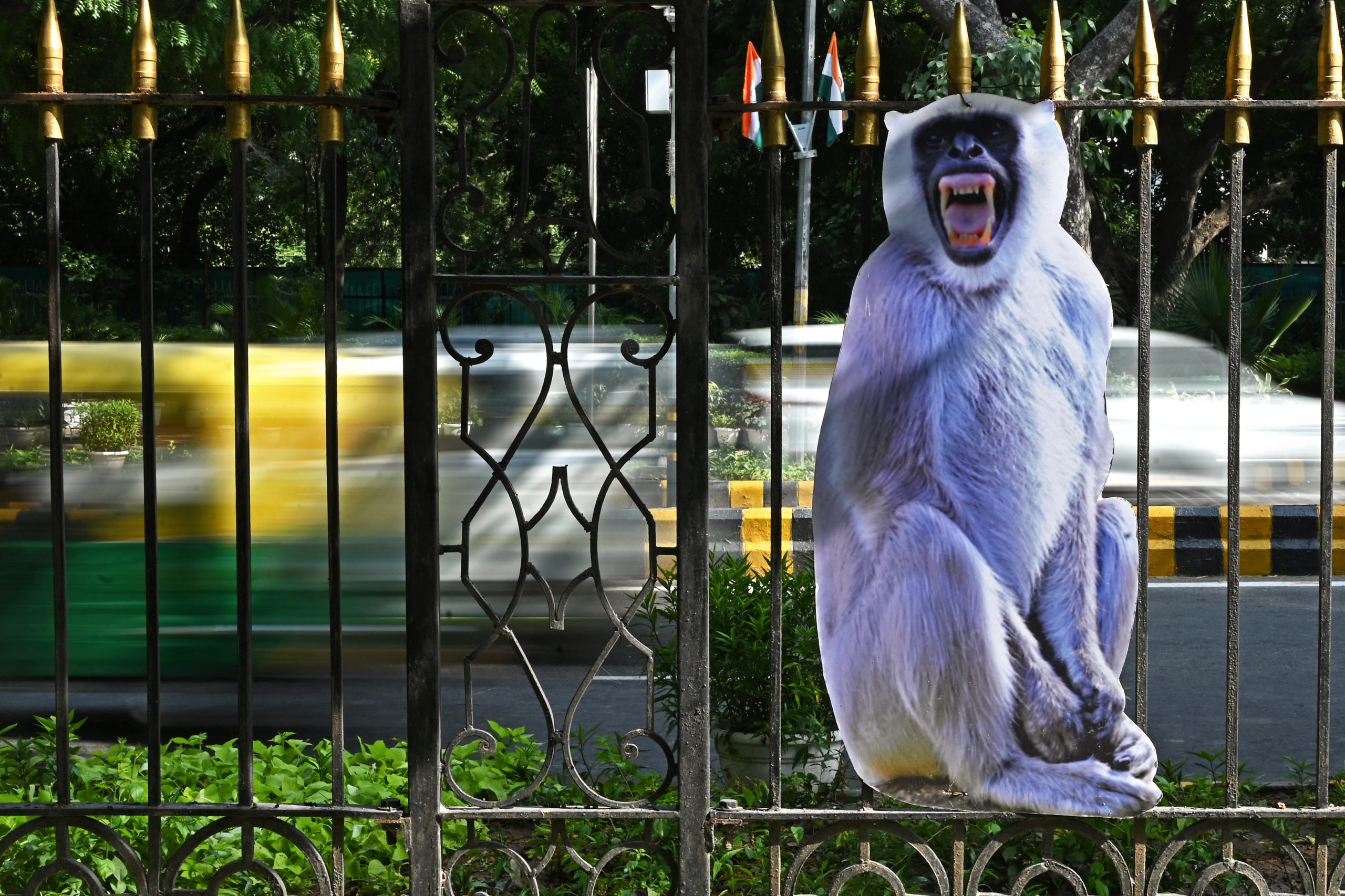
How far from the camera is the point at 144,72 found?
106 inches

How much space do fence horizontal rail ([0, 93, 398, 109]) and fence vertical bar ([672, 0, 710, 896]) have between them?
2.22ft

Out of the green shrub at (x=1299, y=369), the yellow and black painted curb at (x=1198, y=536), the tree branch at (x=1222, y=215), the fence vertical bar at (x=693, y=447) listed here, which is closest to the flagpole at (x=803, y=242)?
the yellow and black painted curb at (x=1198, y=536)

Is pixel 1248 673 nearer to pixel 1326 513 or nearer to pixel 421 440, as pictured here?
pixel 1326 513

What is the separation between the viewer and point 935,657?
2.85m

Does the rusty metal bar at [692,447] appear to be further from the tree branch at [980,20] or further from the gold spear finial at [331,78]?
the tree branch at [980,20]

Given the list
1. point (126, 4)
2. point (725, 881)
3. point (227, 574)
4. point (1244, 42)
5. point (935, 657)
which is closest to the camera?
point (1244, 42)

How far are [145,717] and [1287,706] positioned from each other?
522 centimetres

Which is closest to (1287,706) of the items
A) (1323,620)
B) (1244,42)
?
(1323,620)

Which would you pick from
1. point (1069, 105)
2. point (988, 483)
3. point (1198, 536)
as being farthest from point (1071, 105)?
point (1198, 536)

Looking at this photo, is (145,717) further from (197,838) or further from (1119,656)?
(1119,656)

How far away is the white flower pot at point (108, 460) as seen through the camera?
18.5 feet

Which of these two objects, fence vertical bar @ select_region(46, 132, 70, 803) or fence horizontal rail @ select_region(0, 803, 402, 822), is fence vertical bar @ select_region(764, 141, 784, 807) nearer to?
fence horizontal rail @ select_region(0, 803, 402, 822)

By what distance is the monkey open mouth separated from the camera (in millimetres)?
2812

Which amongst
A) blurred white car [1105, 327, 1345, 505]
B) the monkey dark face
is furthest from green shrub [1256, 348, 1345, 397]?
the monkey dark face
